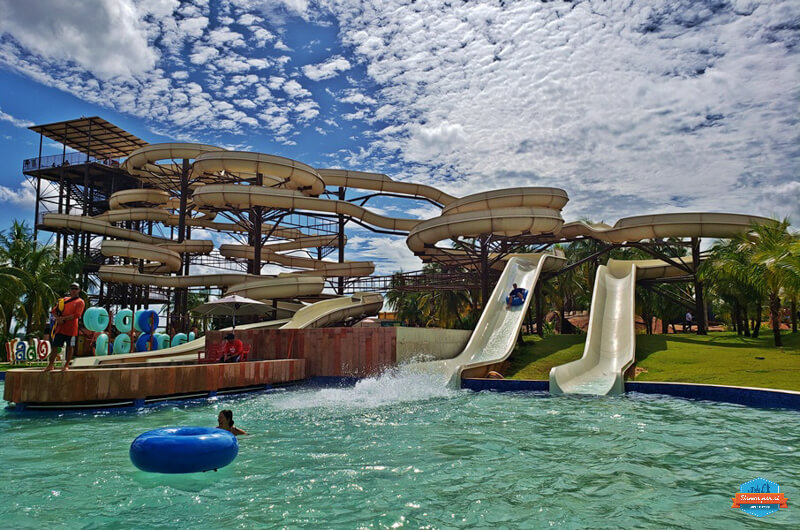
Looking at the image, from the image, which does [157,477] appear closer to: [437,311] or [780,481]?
[780,481]

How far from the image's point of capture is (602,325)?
768 inches

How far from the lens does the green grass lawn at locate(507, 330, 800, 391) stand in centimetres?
1400

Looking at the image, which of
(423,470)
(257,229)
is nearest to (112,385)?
(423,470)

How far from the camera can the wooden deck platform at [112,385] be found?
11414 millimetres

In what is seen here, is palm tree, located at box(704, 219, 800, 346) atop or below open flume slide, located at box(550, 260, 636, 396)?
atop

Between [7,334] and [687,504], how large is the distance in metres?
30.2

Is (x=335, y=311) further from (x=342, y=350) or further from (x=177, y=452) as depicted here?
(x=177, y=452)

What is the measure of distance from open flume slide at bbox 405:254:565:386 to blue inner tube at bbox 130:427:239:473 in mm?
9963

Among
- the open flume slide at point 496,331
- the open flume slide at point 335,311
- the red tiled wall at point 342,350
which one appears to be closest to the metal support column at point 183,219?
the open flume slide at point 335,311

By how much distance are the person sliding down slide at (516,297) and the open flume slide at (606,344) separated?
256 centimetres

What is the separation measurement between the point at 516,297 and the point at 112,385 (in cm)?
1443

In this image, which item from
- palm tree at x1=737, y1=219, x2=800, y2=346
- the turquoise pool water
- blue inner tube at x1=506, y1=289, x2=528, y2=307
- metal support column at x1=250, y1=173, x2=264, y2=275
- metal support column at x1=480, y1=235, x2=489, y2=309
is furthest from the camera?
metal support column at x1=250, y1=173, x2=264, y2=275

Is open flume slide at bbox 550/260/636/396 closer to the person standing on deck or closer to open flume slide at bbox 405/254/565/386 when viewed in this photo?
open flume slide at bbox 405/254/565/386

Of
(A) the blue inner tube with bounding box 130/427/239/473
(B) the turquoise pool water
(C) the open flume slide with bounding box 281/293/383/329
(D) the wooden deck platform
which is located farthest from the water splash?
(C) the open flume slide with bounding box 281/293/383/329
